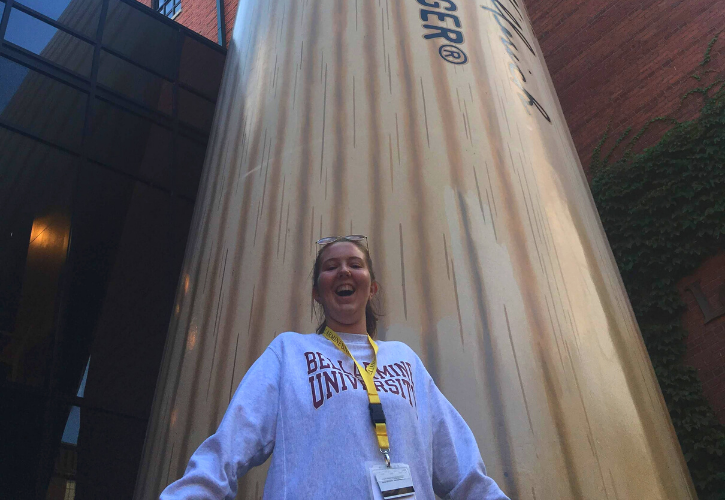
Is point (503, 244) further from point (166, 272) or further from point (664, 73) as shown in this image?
point (664, 73)

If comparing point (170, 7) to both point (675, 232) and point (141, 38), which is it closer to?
point (141, 38)

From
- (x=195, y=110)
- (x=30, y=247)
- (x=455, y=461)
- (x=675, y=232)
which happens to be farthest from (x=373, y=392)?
(x=195, y=110)

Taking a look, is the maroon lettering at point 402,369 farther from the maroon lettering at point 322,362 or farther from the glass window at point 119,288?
the glass window at point 119,288

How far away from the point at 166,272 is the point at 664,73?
22.3 feet


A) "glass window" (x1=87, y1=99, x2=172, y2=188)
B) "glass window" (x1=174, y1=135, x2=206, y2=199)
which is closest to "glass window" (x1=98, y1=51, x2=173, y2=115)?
"glass window" (x1=87, y1=99, x2=172, y2=188)

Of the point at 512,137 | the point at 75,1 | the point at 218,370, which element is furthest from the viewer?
the point at 75,1

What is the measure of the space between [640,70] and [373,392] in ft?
27.5

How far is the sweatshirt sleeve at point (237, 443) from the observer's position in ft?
4.03

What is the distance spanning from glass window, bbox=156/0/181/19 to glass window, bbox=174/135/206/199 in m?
7.80

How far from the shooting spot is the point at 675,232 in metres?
7.15

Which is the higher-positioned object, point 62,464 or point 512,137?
point 512,137

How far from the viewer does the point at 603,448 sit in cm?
257

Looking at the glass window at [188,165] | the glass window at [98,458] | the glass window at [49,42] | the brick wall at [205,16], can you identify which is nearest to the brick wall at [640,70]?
the glass window at [188,165]

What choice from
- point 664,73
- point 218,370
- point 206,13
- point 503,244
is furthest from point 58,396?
point 206,13
